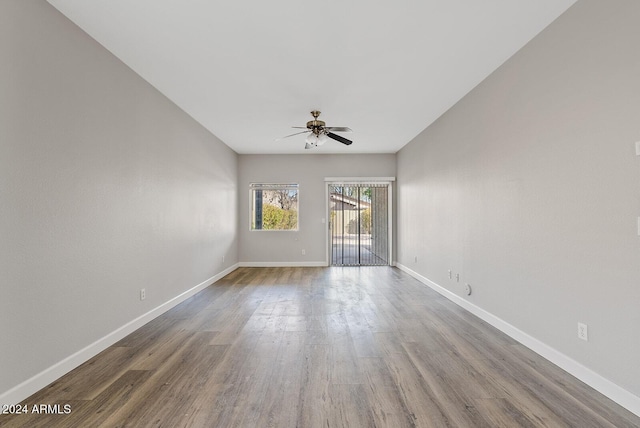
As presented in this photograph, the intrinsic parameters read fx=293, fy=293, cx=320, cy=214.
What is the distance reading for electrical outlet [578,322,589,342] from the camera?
6.61 ft

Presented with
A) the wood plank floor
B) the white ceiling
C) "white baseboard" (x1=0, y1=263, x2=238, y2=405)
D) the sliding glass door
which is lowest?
the wood plank floor

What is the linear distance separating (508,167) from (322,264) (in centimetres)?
463

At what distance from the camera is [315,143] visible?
4.21m

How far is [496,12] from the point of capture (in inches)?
84.6

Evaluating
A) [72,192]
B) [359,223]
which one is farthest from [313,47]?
[359,223]

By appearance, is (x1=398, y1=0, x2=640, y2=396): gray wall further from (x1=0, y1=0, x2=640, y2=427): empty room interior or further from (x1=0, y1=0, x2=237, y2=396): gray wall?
(x1=0, y1=0, x2=237, y2=396): gray wall

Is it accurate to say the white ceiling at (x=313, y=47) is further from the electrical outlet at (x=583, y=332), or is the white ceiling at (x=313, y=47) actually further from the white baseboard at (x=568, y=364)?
the white baseboard at (x=568, y=364)

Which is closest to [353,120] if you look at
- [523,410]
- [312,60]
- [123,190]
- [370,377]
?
[312,60]

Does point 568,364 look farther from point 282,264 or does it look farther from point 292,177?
point 292,177

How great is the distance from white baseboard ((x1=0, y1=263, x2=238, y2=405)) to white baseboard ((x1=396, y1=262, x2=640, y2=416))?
3.65 metres

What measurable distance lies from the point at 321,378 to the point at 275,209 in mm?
5060

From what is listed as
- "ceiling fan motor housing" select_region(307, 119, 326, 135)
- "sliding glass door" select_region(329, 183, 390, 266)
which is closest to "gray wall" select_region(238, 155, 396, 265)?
"sliding glass door" select_region(329, 183, 390, 266)

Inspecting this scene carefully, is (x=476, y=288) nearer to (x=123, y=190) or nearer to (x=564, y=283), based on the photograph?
(x=564, y=283)

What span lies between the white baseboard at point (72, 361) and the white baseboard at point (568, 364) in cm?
365
